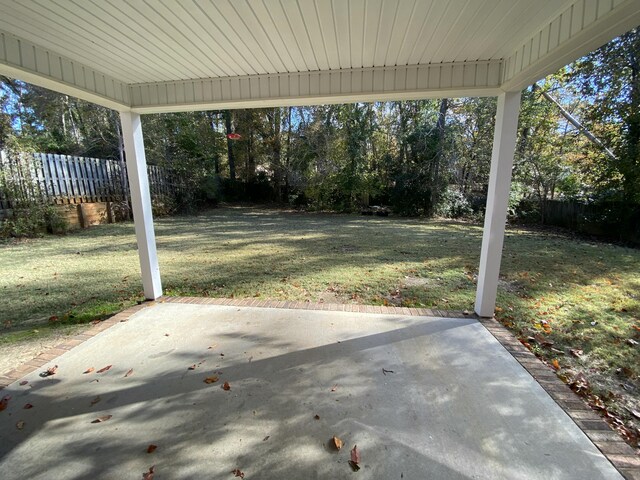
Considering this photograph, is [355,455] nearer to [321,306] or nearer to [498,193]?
[321,306]

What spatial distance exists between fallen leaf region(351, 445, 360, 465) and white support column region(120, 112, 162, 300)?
318 cm

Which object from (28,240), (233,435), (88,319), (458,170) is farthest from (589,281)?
(28,240)

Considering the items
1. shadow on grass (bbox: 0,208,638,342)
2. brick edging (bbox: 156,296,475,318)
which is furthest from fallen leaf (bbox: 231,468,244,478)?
shadow on grass (bbox: 0,208,638,342)

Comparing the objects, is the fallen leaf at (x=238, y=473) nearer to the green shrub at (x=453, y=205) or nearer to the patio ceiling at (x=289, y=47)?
the patio ceiling at (x=289, y=47)

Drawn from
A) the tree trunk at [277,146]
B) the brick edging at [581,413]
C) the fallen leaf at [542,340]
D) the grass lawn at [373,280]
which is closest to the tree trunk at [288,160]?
the tree trunk at [277,146]

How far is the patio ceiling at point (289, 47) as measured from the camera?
2.02 metres

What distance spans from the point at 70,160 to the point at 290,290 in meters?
9.44

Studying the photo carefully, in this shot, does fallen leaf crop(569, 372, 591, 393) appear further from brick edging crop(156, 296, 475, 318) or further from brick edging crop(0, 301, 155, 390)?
brick edging crop(0, 301, 155, 390)

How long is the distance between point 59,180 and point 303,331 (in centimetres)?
995

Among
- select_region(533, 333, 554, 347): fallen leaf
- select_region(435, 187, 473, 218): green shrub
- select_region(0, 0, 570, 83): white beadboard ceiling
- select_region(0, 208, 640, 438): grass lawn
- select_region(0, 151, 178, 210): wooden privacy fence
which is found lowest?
select_region(533, 333, 554, 347): fallen leaf

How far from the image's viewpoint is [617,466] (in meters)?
1.63

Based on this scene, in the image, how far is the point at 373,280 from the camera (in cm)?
490

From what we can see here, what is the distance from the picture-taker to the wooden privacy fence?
7.88m

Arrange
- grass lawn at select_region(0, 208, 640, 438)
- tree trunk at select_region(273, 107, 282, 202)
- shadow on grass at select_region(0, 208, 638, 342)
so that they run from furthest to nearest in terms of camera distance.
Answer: tree trunk at select_region(273, 107, 282, 202)
shadow on grass at select_region(0, 208, 638, 342)
grass lawn at select_region(0, 208, 640, 438)
